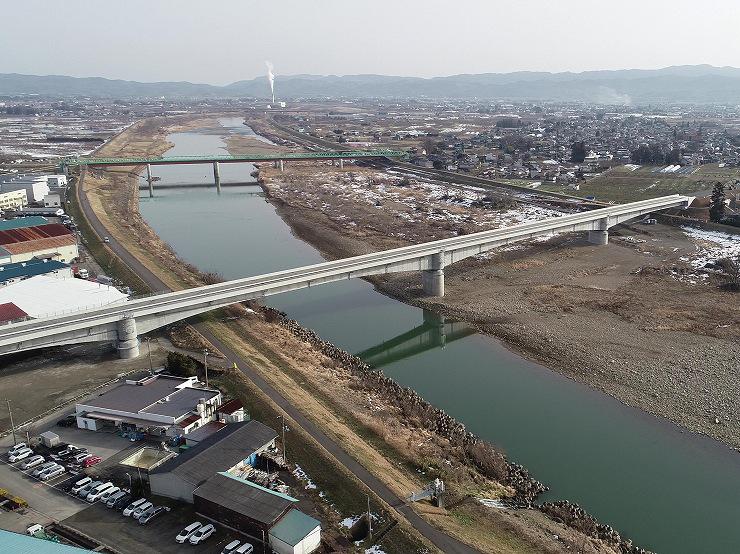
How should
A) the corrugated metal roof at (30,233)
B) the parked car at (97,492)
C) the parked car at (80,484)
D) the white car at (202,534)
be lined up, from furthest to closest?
1. the corrugated metal roof at (30,233)
2. the parked car at (80,484)
3. the parked car at (97,492)
4. the white car at (202,534)

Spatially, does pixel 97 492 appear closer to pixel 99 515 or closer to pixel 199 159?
pixel 99 515

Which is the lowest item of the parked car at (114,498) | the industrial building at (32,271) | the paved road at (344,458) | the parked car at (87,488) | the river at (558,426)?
the river at (558,426)

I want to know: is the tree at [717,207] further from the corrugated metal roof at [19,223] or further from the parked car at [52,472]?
the corrugated metal roof at [19,223]

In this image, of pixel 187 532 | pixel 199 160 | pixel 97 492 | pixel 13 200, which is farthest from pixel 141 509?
pixel 199 160

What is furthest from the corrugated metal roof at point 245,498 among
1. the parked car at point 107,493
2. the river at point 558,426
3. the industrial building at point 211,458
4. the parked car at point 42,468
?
the river at point 558,426

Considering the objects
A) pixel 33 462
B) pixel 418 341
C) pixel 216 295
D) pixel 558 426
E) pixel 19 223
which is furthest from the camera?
pixel 19 223

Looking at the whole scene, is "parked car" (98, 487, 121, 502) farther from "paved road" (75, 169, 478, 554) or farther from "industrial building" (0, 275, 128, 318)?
"industrial building" (0, 275, 128, 318)

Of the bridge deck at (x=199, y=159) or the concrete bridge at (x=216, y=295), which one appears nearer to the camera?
the concrete bridge at (x=216, y=295)
